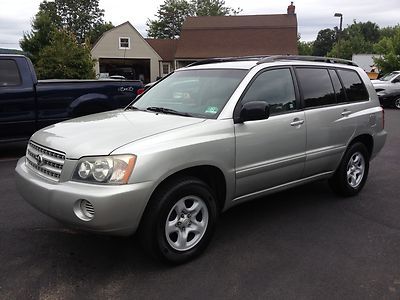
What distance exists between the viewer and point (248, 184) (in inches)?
164

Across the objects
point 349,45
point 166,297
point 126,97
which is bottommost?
point 166,297

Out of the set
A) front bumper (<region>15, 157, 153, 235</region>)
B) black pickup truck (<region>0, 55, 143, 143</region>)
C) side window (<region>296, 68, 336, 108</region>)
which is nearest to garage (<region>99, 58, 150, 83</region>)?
black pickup truck (<region>0, 55, 143, 143</region>)

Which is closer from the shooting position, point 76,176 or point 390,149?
point 76,176

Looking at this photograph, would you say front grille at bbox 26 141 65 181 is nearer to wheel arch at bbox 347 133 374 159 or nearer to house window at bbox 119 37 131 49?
wheel arch at bbox 347 133 374 159

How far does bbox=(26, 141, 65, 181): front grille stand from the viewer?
3492 mm

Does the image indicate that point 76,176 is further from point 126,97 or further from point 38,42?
point 38,42

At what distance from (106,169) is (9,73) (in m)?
5.36

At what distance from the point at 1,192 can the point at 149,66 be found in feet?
130

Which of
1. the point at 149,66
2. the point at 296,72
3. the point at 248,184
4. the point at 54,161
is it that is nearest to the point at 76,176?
the point at 54,161

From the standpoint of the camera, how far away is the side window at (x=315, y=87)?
4813mm

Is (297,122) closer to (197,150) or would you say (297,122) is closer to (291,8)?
(197,150)

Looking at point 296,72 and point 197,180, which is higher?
point 296,72

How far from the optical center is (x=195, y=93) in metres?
4.46

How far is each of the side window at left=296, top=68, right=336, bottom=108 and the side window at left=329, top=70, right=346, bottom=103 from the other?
8 centimetres
